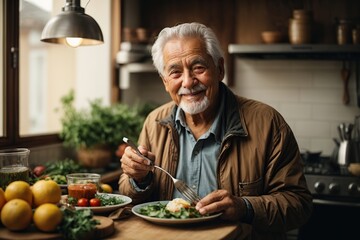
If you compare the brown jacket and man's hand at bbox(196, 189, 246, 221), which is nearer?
man's hand at bbox(196, 189, 246, 221)

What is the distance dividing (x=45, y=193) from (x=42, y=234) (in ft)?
0.61

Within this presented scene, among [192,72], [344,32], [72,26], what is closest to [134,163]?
[192,72]

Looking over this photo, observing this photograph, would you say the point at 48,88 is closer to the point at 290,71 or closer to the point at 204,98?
the point at 290,71

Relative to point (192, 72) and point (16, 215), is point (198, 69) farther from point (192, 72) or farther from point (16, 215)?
point (16, 215)

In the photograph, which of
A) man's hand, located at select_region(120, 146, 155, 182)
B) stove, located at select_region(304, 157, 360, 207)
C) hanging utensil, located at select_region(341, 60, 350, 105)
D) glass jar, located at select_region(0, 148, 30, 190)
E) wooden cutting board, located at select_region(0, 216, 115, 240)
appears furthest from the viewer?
hanging utensil, located at select_region(341, 60, 350, 105)

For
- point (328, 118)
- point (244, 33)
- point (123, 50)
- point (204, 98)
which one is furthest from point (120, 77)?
point (204, 98)

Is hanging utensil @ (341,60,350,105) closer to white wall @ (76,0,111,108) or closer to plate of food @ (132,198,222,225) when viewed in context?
white wall @ (76,0,111,108)

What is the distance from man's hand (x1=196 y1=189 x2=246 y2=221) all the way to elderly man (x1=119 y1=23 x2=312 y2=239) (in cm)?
15

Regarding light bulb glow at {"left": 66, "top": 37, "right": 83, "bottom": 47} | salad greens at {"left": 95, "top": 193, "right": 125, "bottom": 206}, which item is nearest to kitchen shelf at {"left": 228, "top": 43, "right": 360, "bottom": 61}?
light bulb glow at {"left": 66, "top": 37, "right": 83, "bottom": 47}

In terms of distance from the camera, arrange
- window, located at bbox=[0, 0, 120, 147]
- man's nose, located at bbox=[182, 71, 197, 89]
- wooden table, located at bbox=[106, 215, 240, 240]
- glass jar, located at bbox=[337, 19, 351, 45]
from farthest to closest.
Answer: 1. glass jar, located at bbox=[337, 19, 351, 45]
2. window, located at bbox=[0, 0, 120, 147]
3. man's nose, located at bbox=[182, 71, 197, 89]
4. wooden table, located at bbox=[106, 215, 240, 240]

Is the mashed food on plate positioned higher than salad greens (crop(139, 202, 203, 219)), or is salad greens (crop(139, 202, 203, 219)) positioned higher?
the mashed food on plate

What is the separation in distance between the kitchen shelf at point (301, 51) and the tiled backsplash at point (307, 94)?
0.19m

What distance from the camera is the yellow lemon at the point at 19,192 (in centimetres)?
165

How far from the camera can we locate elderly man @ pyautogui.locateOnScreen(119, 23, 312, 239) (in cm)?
208
